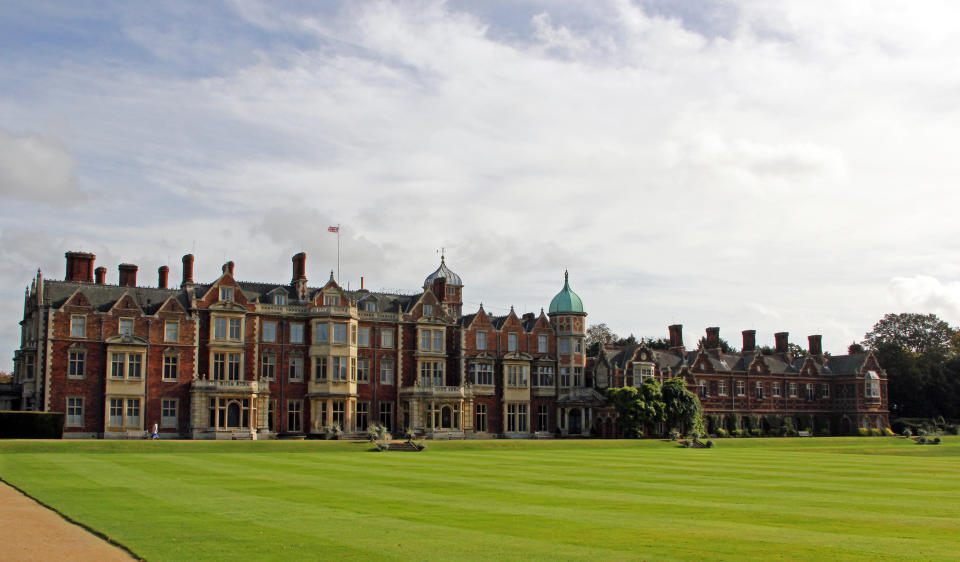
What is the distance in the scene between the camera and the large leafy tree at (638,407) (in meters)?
67.9

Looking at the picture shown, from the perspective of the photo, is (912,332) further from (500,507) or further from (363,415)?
(500,507)

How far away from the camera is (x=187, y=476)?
91.2 ft

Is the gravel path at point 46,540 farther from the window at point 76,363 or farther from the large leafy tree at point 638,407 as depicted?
the large leafy tree at point 638,407

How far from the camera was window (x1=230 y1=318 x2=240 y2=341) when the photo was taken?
6188 centimetres

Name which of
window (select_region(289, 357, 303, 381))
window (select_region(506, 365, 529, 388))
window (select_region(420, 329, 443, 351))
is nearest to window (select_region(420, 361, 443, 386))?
window (select_region(420, 329, 443, 351))

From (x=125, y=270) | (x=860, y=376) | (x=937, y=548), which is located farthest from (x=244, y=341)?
(x=860, y=376)

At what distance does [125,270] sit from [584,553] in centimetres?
5425

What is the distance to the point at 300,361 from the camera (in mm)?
64438

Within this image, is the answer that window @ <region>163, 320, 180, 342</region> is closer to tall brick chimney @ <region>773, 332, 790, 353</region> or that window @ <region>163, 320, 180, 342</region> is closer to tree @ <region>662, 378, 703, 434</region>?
tree @ <region>662, 378, 703, 434</region>

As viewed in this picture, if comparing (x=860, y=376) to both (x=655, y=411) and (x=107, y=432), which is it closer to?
(x=655, y=411)

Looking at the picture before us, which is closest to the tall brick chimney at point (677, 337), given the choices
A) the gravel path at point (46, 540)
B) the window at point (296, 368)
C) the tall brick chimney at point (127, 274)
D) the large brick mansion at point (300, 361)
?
the large brick mansion at point (300, 361)

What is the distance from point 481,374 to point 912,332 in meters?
62.2

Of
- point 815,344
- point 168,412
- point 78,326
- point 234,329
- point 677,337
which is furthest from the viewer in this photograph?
point 815,344

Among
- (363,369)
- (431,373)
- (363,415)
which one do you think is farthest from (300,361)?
(431,373)
